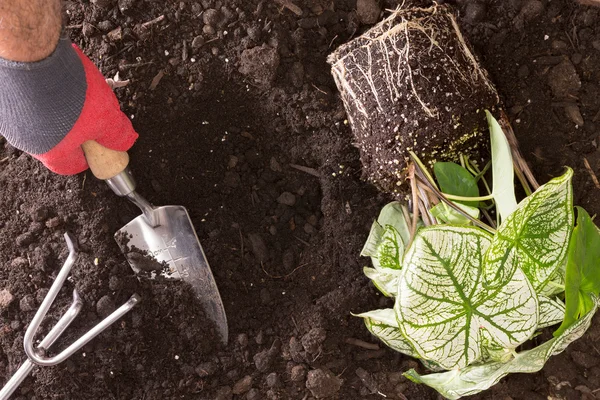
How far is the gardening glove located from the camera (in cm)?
109

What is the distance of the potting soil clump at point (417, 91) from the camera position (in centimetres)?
117

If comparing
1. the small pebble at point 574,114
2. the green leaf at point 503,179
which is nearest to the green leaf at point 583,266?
the green leaf at point 503,179

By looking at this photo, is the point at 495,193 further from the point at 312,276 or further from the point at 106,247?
the point at 106,247

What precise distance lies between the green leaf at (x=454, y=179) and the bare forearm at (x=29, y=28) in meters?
0.77

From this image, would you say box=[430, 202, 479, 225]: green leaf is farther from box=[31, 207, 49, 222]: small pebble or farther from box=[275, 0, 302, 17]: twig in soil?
box=[31, 207, 49, 222]: small pebble

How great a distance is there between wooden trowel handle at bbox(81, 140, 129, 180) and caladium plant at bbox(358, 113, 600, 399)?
0.67 metres

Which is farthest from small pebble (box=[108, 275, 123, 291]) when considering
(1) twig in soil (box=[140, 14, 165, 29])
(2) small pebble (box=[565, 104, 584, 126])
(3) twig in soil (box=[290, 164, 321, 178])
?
(2) small pebble (box=[565, 104, 584, 126])

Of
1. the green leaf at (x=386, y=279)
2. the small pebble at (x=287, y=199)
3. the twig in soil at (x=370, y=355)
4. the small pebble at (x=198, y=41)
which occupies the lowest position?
the twig in soil at (x=370, y=355)

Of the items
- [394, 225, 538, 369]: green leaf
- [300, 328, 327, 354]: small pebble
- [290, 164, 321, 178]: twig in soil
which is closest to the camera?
[394, 225, 538, 369]: green leaf

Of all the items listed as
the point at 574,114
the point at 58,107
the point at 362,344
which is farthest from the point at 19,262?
the point at 574,114

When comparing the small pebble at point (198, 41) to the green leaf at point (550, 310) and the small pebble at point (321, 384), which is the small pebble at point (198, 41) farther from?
the green leaf at point (550, 310)

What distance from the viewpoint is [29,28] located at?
103 cm

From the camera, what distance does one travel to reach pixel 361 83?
1.24 metres

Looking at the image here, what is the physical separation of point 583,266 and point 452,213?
242 mm
